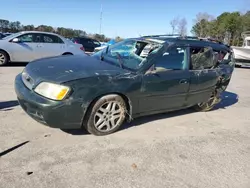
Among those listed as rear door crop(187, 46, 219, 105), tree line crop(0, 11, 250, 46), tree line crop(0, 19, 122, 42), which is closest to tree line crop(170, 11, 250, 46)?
tree line crop(0, 11, 250, 46)

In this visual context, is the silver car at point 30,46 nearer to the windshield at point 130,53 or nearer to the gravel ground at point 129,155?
the gravel ground at point 129,155

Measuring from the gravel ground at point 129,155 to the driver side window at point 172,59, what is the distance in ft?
3.39

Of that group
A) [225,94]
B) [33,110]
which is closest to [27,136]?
[33,110]

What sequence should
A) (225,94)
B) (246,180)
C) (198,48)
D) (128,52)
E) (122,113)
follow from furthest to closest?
1. (225,94)
2. (198,48)
3. (128,52)
4. (122,113)
5. (246,180)

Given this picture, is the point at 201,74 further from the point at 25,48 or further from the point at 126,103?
the point at 25,48

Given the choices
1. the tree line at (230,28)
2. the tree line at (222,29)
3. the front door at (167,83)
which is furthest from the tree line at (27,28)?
the front door at (167,83)

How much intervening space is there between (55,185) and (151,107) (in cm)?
215

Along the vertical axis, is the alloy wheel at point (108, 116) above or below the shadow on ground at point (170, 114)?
above

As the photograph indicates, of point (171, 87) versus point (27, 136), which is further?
point (171, 87)

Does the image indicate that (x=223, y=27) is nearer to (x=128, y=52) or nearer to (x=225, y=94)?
(x=225, y=94)

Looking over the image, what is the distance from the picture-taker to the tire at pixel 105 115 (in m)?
3.76

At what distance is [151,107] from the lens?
14.3ft

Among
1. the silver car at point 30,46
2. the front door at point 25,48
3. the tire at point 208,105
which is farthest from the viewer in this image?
the front door at point 25,48

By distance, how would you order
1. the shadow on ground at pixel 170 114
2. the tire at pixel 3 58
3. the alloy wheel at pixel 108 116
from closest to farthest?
the alloy wheel at pixel 108 116 → the shadow on ground at pixel 170 114 → the tire at pixel 3 58
